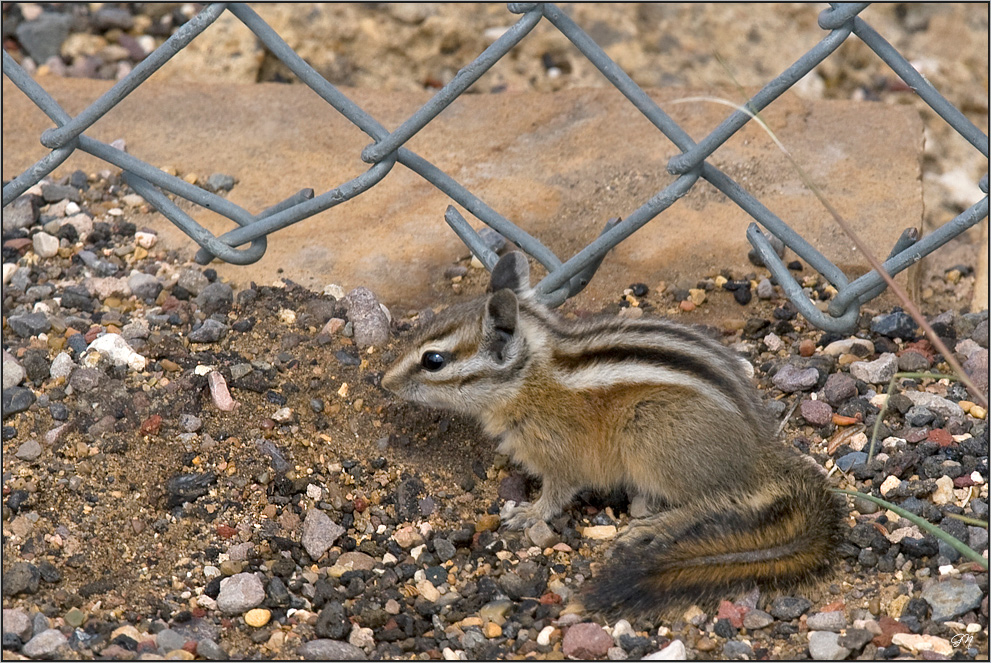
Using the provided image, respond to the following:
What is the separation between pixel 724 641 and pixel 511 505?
3.33ft

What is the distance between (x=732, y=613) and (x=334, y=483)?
1424 millimetres

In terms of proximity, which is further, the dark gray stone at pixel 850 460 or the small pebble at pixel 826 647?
the dark gray stone at pixel 850 460

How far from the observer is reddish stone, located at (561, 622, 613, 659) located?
3312 millimetres

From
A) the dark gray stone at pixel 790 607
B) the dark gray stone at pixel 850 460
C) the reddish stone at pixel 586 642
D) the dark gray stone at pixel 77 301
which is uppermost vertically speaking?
the dark gray stone at pixel 77 301

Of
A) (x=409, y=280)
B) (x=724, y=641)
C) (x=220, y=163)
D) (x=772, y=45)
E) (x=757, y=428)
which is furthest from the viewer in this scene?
(x=772, y=45)

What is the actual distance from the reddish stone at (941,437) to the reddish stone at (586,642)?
1439 millimetres

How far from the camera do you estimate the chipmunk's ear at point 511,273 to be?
14.0 feet

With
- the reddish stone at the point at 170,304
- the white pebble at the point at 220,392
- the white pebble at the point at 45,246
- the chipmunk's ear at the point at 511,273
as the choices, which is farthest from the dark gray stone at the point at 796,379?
the white pebble at the point at 45,246

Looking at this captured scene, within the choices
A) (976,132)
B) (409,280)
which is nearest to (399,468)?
(409,280)

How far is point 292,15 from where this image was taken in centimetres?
709

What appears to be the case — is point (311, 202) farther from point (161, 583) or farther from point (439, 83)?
point (439, 83)

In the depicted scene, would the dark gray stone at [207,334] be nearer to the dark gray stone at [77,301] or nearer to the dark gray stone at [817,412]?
the dark gray stone at [77,301]

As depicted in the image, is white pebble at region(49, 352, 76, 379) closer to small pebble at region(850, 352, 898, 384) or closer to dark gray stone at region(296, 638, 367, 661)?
dark gray stone at region(296, 638, 367, 661)

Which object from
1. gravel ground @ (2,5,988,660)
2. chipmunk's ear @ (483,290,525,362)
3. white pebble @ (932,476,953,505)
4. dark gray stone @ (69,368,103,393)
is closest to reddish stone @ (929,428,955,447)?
gravel ground @ (2,5,988,660)
